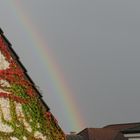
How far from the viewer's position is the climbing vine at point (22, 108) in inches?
697

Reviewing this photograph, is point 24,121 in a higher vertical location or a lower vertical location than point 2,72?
lower

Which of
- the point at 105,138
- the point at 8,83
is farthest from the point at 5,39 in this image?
the point at 105,138

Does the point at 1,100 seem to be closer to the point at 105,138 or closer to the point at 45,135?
the point at 45,135

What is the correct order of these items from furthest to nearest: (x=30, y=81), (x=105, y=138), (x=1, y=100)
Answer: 1. (x=105, y=138)
2. (x=30, y=81)
3. (x=1, y=100)

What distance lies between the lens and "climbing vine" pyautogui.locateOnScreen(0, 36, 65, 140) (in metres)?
17.7

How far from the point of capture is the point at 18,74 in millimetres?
18484

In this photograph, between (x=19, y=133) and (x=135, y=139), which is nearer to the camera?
(x=19, y=133)

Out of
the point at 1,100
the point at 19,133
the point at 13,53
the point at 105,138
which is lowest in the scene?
the point at 19,133

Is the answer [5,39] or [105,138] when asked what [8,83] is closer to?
[5,39]

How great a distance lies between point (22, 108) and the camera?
59.5 feet

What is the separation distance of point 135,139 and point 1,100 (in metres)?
17.1

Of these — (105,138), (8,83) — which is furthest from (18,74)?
(105,138)

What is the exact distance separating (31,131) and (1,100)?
5.56ft

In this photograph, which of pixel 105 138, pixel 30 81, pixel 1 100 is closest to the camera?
pixel 1 100
